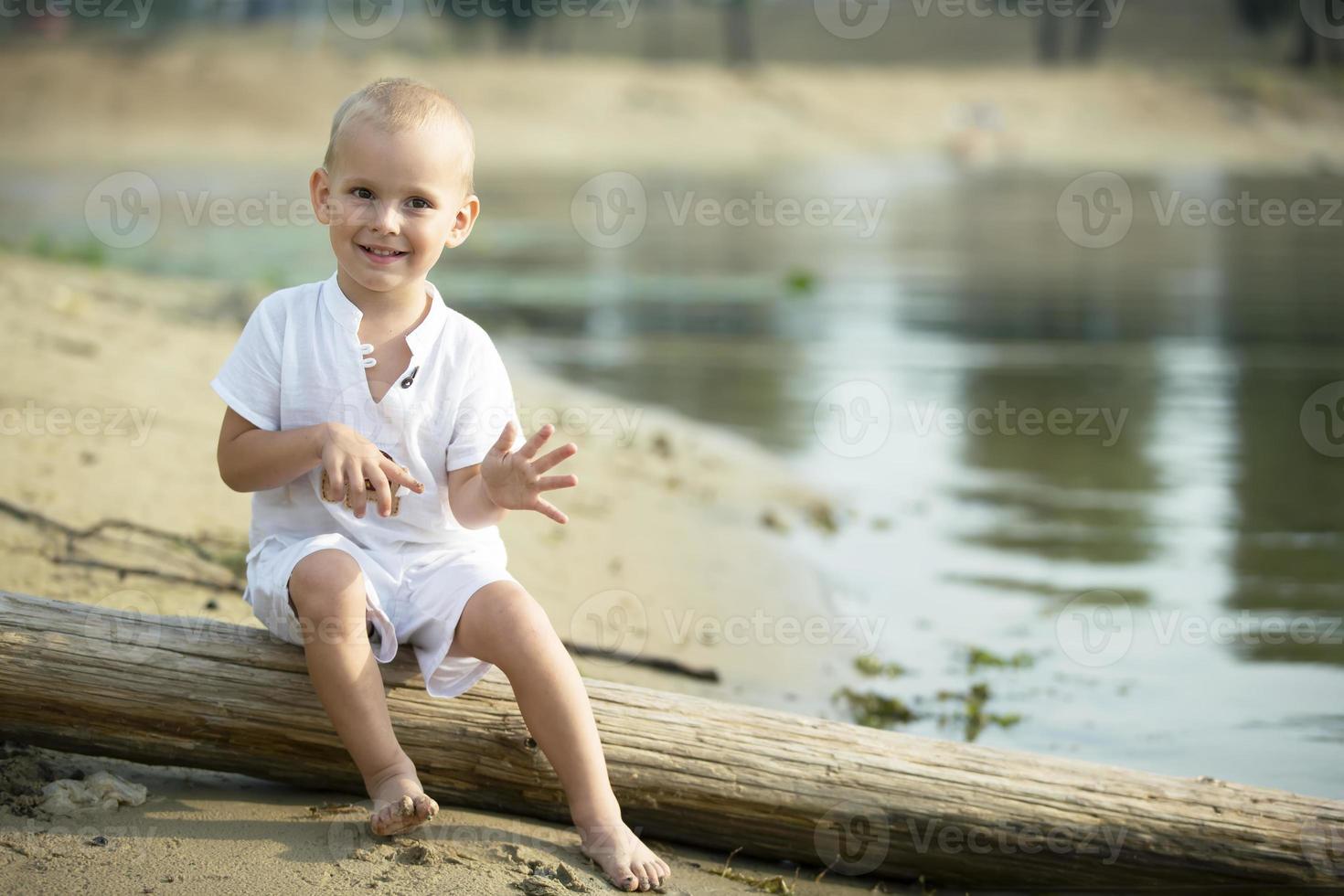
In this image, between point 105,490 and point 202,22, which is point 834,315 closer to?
point 105,490

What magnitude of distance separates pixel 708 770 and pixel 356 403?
1069 mm

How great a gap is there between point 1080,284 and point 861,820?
11826mm

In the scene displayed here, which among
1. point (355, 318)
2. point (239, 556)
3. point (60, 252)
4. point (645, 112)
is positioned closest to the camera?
point (355, 318)

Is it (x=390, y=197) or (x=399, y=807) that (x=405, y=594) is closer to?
(x=399, y=807)

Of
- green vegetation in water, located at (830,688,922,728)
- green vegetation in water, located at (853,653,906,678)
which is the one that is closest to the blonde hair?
green vegetation in water, located at (830,688,922,728)

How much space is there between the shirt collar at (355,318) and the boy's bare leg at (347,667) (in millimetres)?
496

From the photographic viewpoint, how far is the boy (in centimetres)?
271

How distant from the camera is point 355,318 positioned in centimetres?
292

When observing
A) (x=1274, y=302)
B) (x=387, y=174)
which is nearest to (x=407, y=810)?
(x=387, y=174)

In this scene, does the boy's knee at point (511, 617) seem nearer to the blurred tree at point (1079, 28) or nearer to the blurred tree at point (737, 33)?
the blurred tree at point (737, 33)

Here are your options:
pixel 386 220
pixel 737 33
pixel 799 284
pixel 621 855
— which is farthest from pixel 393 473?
pixel 737 33

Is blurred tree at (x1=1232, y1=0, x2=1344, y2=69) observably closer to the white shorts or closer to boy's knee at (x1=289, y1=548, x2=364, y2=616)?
the white shorts

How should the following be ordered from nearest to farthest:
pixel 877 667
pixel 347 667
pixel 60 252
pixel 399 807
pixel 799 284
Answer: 1. pixel 399 807
2. pixel 347 667
3. pixel 877 667
4. pixel 60 252
5. pixel 799 284

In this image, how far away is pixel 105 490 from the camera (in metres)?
4.63
